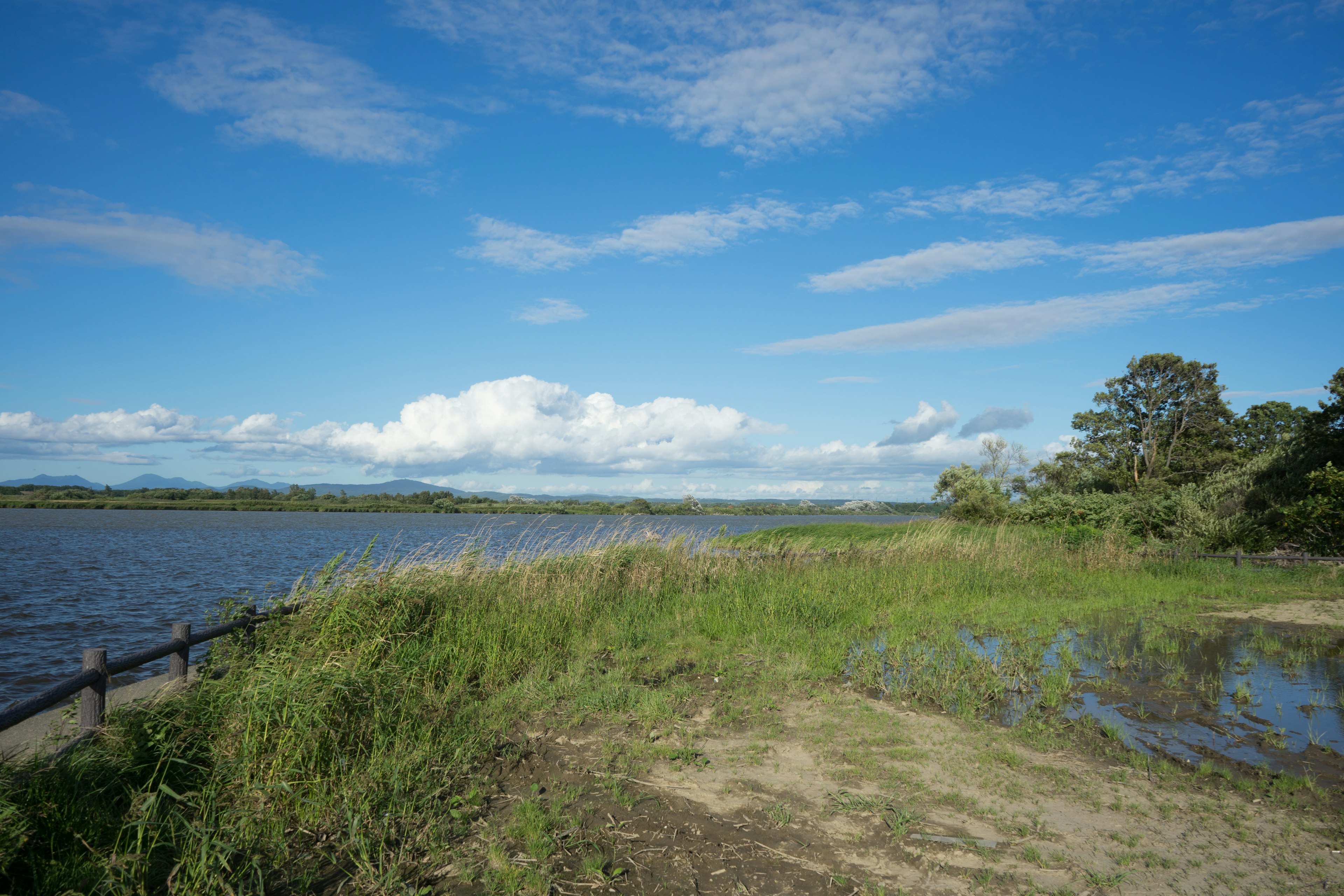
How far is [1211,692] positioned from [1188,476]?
1536 inches

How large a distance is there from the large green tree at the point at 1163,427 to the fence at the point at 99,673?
44505 millimetres

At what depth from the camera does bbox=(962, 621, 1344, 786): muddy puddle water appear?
6590 mm

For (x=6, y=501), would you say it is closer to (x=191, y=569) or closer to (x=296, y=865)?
(x=191, y=569)

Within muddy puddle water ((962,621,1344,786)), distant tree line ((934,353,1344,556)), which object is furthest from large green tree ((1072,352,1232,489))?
muddy puddle water ((962,621,1344,786))

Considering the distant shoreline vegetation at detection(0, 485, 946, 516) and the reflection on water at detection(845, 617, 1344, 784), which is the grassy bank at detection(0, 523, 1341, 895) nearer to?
the reflection on water at detection(845, 617, 1344, 784)

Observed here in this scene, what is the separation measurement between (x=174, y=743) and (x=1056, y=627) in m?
12.9

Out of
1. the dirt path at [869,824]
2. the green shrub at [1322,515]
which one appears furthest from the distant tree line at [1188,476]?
the dirt path at [869,824]

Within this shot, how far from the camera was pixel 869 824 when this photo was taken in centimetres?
505

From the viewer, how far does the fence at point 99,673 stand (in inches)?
189

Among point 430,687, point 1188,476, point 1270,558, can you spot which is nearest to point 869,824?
point 430,687

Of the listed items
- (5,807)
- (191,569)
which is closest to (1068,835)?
(5,807)

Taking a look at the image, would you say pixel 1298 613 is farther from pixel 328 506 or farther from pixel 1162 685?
pixel 328 506

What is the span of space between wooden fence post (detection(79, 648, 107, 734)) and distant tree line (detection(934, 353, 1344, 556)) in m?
27.3

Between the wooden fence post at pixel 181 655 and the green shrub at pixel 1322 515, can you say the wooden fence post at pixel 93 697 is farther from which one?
the green shrub at pixel 1322 515
